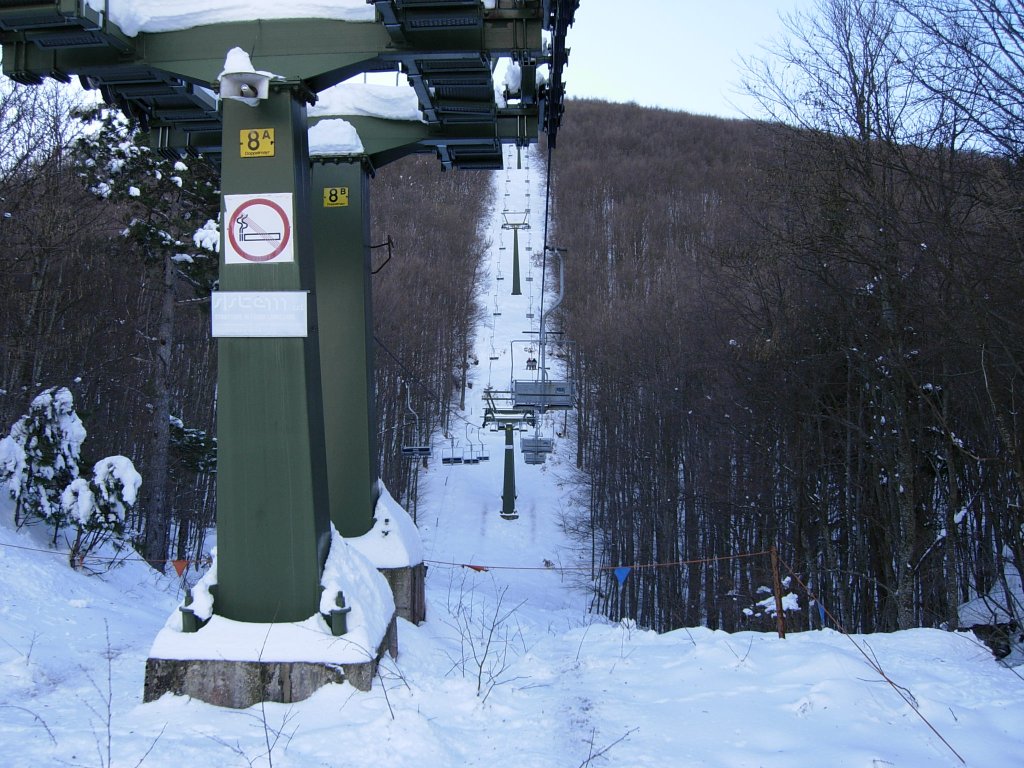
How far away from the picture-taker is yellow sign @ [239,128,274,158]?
5.24 metres

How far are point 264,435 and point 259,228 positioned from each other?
4.54 feet

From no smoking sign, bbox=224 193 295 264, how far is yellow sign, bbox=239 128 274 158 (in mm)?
297

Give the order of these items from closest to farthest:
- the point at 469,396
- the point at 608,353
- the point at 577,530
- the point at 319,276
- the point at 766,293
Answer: the point at 319,276, the point at 766,293, the point at 577,530, the point at 608,353, the point at 469,396

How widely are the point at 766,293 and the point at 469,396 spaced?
96.2 feet

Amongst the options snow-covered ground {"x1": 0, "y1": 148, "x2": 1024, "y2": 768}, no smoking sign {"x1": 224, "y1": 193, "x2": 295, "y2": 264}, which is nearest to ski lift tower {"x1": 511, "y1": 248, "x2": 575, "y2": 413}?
snow-covered ground {"x1": 0, "y1": 148, "x2": 1024, "y2": 768}

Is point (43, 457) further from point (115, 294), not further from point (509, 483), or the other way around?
point (509, 483)

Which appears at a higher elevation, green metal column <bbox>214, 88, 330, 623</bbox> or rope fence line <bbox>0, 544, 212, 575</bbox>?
green metal column <bbox>214, 88, 330, 623</bbox>

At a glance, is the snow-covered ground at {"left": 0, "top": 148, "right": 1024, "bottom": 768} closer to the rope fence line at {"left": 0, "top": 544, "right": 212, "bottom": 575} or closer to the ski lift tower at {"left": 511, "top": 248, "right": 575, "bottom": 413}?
the rope fence line at {"left": 0, "top": 544, "right": 212, "bottom": 575}

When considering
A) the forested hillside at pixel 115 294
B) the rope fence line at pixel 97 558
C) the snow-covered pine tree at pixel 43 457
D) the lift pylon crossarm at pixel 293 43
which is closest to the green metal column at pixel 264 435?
the lift pylon crossarm at pixel 293 43

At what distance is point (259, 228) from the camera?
5.21 m

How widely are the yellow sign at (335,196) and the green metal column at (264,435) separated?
3.47m

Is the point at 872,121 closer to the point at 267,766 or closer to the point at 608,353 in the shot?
the point at 267,766

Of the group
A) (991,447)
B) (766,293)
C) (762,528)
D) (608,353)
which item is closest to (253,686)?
(991,447)

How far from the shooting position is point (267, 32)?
5.40 meters
